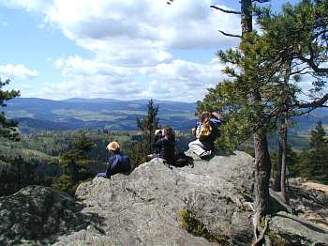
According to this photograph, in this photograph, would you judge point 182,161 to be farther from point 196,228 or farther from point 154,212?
point 196,228

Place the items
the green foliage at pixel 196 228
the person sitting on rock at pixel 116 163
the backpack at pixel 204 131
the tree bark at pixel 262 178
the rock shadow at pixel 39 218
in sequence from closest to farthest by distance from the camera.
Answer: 1. the rock shadow at pixel 39 218
2. the green foliage at pixel 196 228
3. the tree bark at pixel 262 178
4. the person sitting on rock at pixel 116 163
5. the backpack at pixel 204 131

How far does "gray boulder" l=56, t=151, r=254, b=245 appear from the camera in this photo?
13430 mm

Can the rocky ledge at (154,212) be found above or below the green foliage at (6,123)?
below

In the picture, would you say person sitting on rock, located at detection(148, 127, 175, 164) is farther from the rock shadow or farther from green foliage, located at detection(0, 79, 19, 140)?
green foliage, located at detection(0, 79, 19, 140)

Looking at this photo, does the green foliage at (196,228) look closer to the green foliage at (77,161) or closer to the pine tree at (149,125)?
the pine tree at (149,125)

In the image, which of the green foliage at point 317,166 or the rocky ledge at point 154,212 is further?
the green foliage at point 317,166

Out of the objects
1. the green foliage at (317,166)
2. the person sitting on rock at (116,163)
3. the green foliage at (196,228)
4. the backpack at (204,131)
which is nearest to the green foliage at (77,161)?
the backpack at (204,131)

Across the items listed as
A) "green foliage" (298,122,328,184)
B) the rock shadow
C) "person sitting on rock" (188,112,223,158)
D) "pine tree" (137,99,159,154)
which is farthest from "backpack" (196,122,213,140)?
"green foliage" (298,122,328,184)

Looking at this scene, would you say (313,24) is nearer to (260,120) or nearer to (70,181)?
(260,120)

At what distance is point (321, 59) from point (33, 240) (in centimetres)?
846

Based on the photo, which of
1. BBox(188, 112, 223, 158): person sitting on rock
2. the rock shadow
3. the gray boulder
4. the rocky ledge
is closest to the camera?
the rock shadow

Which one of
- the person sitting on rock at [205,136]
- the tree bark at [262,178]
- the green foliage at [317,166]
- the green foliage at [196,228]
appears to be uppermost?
the person sitting on rock at [205,136]

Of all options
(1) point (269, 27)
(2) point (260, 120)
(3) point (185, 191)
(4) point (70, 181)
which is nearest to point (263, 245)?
(3) point (185, 191)

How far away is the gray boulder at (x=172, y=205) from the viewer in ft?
44.1
